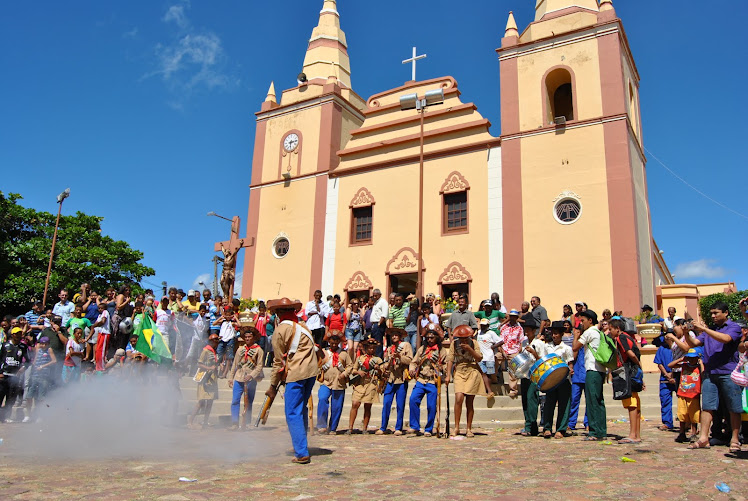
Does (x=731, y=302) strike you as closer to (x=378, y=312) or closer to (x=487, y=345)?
(x=378, y=312)

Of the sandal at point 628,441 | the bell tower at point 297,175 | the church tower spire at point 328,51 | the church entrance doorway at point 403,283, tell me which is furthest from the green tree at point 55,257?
the sandal at point 628,441

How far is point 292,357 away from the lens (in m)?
6.60

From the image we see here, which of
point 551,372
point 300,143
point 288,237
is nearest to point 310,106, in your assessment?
point 300,143

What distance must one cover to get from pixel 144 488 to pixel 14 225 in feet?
101

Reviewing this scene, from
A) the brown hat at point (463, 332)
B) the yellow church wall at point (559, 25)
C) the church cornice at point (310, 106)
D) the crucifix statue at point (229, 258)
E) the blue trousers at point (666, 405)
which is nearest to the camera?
the brown hat at point (463, 332)

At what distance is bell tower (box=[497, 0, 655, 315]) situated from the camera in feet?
56.9

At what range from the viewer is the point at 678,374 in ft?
27.2

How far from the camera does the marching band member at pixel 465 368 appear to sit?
8414 millimetres

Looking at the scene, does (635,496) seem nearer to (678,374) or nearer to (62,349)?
(678,374)

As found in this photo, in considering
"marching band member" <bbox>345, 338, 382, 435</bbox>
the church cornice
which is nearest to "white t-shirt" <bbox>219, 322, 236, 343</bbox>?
"marching band member" <bbox>345, 338, 382, 435</bbox>

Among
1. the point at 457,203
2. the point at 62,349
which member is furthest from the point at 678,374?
the point at 457,203

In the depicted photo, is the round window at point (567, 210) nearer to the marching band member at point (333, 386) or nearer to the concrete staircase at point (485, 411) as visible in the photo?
the concrete staircase at point (485, 411)

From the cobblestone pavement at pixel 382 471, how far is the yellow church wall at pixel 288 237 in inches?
563

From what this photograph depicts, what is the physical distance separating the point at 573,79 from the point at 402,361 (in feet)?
46.3
